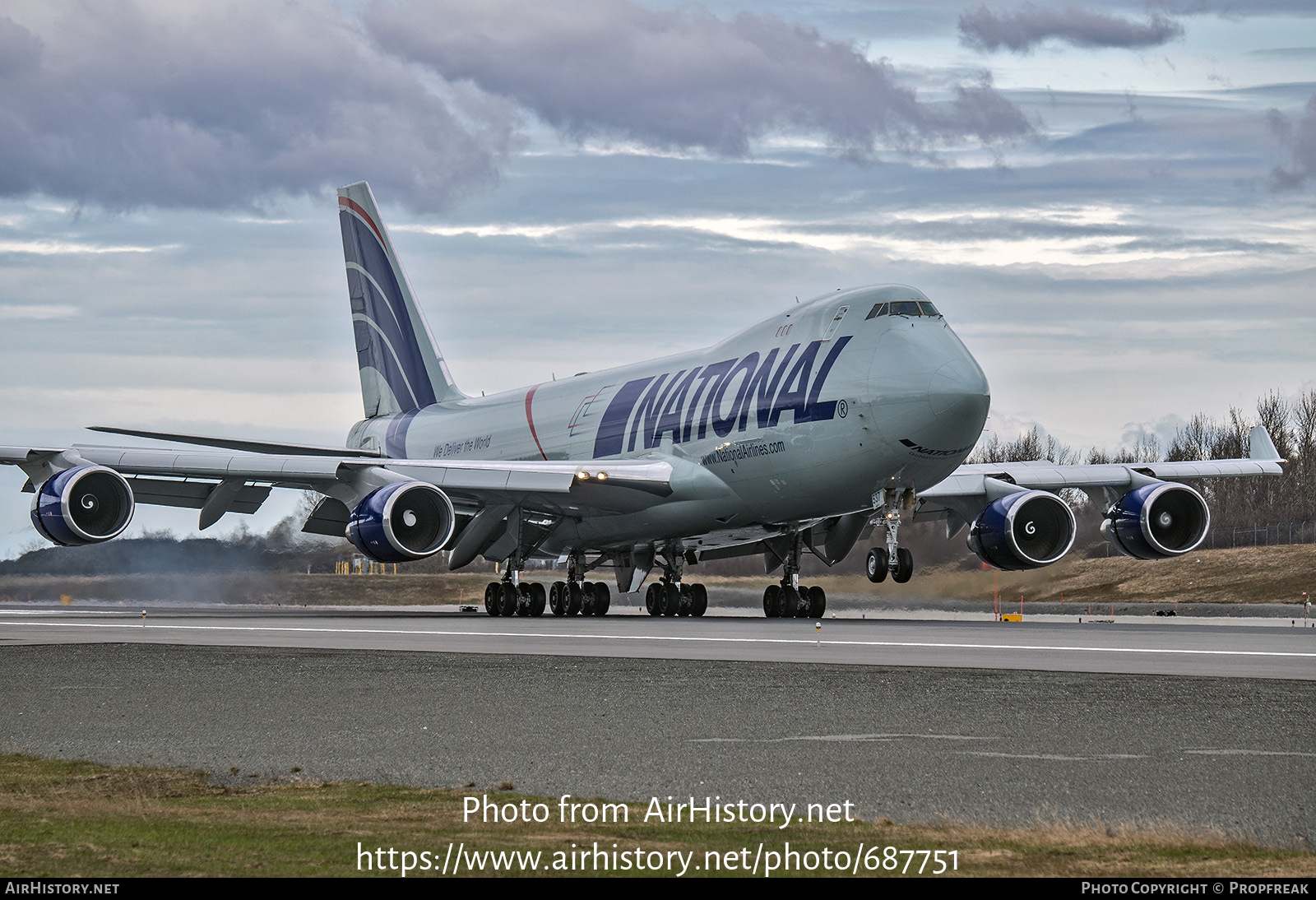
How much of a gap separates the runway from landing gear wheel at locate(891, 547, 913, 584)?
0.88m

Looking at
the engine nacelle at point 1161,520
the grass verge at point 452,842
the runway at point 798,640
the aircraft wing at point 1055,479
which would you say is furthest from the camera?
the aircraft wing at point 1055,479

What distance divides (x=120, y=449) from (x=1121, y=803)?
92.9 feet

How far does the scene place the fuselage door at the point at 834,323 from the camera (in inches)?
1094

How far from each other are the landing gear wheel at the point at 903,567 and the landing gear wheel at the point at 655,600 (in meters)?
9.17

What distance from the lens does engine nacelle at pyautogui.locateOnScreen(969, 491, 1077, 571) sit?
29.4 meters

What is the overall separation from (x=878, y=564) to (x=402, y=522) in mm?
9521

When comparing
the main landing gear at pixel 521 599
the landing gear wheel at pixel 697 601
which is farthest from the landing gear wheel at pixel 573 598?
the landing gear wheel at pixel 697 601

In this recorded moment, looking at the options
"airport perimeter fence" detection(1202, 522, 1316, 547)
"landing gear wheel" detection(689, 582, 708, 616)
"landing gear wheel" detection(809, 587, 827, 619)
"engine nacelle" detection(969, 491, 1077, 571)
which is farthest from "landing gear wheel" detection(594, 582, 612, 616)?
"airport perimeter fence" detection(1202, 522, 1316, 547)

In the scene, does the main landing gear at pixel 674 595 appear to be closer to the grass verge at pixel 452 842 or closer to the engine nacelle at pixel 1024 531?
the engine nacelle at pixel 1024 531

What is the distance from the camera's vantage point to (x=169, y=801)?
7688mm

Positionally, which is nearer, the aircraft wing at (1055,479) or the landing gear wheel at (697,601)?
the aircraft wing at (1055,479)

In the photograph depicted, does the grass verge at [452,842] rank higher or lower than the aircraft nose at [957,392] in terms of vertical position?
lower
